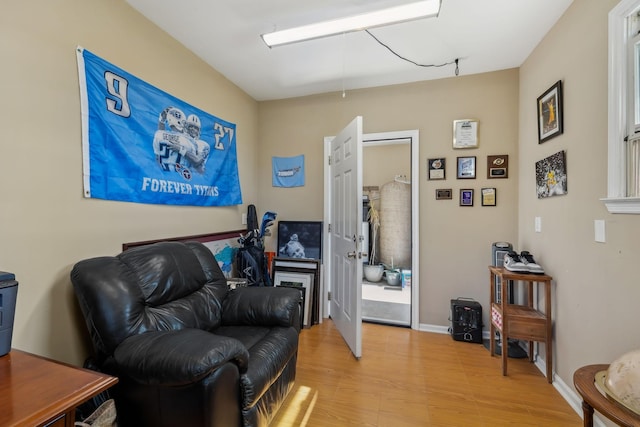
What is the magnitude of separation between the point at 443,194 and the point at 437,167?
0.29 meters

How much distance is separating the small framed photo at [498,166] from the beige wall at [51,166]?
316 centimetres

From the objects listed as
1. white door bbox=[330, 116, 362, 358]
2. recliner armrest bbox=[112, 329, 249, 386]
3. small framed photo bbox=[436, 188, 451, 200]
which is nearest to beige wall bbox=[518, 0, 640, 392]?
small framed photo bbox=[436, 188, 451, 200]

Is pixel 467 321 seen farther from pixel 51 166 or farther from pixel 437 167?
pixel 51 166

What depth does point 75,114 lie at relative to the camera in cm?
157

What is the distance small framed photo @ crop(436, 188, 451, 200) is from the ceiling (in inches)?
46.9

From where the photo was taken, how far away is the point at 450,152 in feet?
9.53

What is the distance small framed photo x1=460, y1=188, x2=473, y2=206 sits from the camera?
285 cm

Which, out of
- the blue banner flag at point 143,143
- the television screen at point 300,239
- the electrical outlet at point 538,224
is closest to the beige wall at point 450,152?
the electrical outlet at point 538,224

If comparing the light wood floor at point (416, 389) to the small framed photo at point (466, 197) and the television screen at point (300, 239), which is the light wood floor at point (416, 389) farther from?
the small framed photo at point (466, 197)

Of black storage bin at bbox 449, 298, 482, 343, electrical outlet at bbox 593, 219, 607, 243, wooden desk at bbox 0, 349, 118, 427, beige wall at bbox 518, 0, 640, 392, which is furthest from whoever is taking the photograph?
black storage bin at bbox 449, 298, 482, 343

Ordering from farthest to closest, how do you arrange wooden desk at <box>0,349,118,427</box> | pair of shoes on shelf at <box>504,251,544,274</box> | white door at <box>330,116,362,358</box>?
1. white door at <box>330,116,362,358</box>
2. pair of shoes on shelf at <box>504,251,544,274</box>
3. wooden desk at <box>0,349,118,427</box>

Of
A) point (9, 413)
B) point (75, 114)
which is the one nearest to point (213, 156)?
point (75, 114)

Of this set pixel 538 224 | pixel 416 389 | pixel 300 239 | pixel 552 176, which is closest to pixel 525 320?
pixel 538 224

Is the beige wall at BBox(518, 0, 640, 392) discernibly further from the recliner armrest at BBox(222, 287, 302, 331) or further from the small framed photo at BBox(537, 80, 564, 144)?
the recliner armrest at BBox(222, 287, 302, 331)
